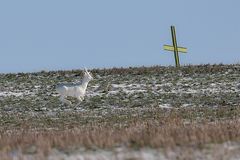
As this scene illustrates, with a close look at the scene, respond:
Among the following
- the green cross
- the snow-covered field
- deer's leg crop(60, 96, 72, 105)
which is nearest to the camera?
the snow-covered field

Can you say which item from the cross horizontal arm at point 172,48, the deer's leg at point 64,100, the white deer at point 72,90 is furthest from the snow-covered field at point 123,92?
the cross horizontal arm at point 172,48

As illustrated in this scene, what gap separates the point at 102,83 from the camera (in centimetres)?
3503

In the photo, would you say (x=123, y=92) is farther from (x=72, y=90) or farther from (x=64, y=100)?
(x=72, y=90)

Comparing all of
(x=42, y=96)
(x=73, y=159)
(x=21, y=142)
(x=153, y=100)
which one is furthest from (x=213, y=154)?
(x=42, y=96)

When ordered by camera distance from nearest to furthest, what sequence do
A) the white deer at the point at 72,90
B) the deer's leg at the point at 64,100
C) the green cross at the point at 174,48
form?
the white deer at the point at 72,90
the deer's leg at the point at 64,100
the green cross at the point at 174,48

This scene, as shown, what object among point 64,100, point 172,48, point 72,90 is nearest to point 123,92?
point 64,100

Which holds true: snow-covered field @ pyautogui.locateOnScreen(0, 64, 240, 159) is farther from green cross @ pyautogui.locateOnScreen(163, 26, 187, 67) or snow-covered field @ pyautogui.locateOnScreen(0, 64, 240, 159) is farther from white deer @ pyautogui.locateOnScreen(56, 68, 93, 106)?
green cross @ pyautogui.locateOnScreen(163, 26, 187, 67)

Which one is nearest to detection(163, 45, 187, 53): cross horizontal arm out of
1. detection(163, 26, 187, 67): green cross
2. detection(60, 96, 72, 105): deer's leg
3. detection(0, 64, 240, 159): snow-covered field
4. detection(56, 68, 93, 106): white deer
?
detection(163, 26, 187, 67): green cross

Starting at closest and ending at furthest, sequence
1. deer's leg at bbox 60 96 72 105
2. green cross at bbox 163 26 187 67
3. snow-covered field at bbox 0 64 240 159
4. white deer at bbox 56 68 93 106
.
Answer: snow-covered field at bbox 0 64 240 159
white deer at bbox 56 68 93 106
deer's leg at bbox 60 96 72 105
green cross at bbox 163 26 187 67

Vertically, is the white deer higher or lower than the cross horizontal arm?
lower

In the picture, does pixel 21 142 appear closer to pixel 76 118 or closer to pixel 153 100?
pixel 76 118

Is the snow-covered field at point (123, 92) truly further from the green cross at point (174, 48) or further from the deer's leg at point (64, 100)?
the green cross at point (174, 48)

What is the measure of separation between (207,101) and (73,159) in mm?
17342


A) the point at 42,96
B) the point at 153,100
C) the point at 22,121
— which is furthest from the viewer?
the point at 42,96
